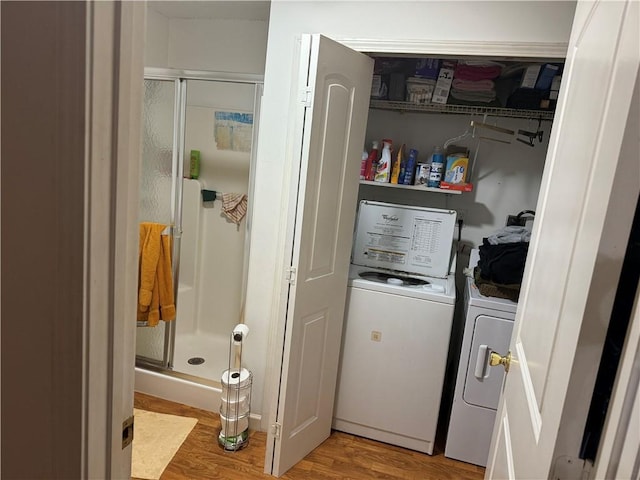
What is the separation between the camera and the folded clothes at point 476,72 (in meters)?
2.42

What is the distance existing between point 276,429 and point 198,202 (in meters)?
1.69

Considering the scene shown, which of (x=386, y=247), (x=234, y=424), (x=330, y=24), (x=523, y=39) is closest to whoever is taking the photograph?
(x=523, y=39)

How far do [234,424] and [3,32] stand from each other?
6.67ft

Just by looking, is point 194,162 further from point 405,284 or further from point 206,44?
point 405,284

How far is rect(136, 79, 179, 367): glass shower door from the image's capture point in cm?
254

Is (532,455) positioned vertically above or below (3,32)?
below

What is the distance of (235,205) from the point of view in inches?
121

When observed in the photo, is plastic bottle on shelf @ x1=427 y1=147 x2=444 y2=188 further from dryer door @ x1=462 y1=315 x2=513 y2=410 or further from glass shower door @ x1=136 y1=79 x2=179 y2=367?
glass shower door @ x1=136 y1=79 x2=179 y2=367

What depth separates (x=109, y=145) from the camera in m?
0.67

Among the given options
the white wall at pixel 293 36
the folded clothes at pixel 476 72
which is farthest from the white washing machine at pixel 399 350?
the folded clothes at pixel 476 72

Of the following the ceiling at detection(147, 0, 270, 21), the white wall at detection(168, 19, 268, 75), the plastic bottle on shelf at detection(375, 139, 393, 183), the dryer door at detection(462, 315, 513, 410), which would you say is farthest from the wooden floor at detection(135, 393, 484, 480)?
Answer: the ceiling at detection(147, 0, 270, 21)

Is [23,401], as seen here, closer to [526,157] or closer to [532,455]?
[532,455]

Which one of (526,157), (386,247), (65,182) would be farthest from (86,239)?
(526,157)

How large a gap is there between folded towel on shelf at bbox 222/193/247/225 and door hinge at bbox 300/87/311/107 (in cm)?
135
